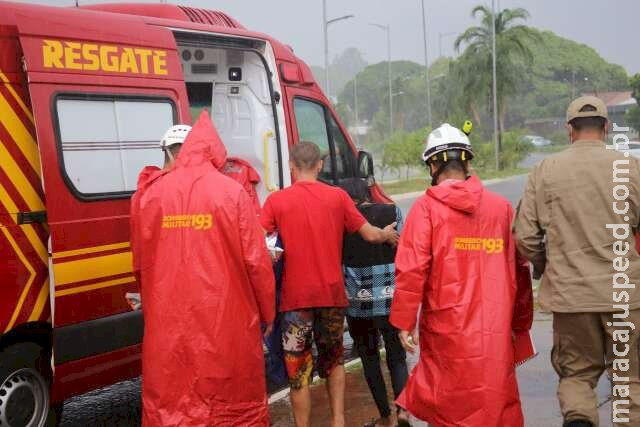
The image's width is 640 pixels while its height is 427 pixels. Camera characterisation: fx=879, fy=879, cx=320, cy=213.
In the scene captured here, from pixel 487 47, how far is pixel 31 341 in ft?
164

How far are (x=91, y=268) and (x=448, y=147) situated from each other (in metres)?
2.20

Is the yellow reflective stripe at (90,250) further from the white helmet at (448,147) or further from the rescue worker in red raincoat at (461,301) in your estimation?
the white helmet at (448,147)

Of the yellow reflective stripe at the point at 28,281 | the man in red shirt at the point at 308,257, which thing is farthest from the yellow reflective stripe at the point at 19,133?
the man in red shirt at the point at 308,257

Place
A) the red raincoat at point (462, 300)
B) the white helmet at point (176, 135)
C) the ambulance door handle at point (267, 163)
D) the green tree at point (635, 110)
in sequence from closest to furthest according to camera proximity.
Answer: the red raincoat at point (462, 300)
the white helmet at point (176, 135)
the ambulance door handle at point (267, 163)
the green tree at point (635, 110)

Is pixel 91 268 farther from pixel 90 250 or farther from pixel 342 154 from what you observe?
pixel 342 154

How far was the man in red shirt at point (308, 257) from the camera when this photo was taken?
4.76 m

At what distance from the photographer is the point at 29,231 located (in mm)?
4793

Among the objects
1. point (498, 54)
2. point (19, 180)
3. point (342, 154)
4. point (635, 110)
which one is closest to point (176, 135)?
point (19, 180)

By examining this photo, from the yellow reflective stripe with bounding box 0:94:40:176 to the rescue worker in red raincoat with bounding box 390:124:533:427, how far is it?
7.12ft

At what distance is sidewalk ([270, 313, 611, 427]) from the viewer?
5.43 meters

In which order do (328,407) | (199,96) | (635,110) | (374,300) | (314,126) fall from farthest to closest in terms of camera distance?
(635,110) → (199,96) → (314,126) → (328,407) → (374,300)

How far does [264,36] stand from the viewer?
7.13 meters

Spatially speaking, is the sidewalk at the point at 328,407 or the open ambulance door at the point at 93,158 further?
the sidewalk at the point at 328,407

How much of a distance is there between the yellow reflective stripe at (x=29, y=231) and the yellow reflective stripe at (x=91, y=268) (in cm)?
10
